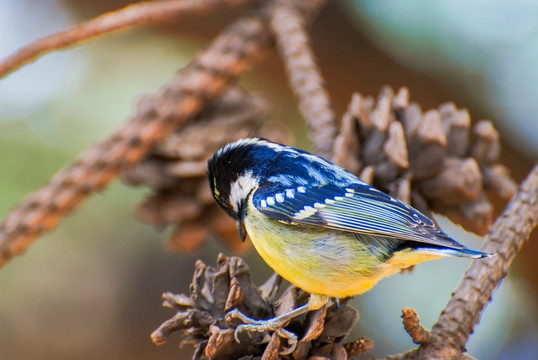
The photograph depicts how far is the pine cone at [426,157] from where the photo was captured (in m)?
0.69

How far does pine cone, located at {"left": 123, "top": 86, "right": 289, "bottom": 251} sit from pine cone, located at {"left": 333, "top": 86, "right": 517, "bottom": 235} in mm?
238

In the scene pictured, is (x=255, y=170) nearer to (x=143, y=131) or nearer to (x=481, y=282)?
(x=143, y=131)

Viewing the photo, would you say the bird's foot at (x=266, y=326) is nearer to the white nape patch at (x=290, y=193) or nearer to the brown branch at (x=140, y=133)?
the white nape patch at (x=290, y=193)

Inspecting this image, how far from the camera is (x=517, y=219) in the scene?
1.99 feet

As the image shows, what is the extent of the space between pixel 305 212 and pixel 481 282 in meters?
0.23

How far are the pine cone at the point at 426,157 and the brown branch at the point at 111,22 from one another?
330 mm

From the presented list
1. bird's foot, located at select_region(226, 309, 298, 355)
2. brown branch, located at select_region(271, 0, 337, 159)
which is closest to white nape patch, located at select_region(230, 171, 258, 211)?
brown branch, located at select_region(271, 0, 337, 159)

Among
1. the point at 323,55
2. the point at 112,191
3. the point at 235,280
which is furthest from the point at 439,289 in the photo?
the point at 235,280

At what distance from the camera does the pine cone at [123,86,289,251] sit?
0.87 metres

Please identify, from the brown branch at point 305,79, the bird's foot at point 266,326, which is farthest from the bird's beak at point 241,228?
the bird's foot at point 266,326

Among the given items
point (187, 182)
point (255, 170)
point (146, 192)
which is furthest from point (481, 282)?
point (146, 192)

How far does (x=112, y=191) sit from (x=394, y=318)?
2.58 ft

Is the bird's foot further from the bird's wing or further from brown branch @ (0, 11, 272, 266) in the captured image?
brown branch @ (0, 11, 272, 266)

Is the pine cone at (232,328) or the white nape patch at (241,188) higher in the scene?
the white nape patch at (241,188)
